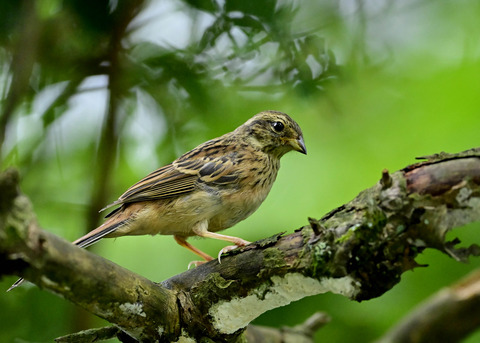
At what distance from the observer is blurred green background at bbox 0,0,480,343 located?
5.53 meters

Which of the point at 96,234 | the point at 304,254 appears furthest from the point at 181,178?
the point at 304,254

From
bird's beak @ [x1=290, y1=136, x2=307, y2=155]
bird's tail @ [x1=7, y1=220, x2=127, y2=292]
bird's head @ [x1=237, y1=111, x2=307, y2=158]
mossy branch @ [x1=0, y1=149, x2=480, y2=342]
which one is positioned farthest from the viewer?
bird's head @ [x1=237, y1=111, x2=307, y2=158]

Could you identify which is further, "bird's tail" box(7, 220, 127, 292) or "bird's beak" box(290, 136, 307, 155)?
"bird's beak" box(290, 136, 307, 155)

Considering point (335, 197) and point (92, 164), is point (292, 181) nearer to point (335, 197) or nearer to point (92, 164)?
point (335, 197)

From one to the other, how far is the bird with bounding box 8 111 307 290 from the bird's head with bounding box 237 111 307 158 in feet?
0.46

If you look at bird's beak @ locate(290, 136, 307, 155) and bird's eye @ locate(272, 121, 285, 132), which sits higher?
bird's eye @ locate(272, 121, 285, 132)

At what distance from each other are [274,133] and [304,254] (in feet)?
8.35

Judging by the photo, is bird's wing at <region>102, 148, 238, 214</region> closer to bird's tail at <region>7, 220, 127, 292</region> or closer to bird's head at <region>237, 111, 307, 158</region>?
bird's tail at <region>7, 220, 127, 292</region>

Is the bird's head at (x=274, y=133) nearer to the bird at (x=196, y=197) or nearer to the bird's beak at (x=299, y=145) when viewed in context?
the bird's beak at (x=299, y=145)

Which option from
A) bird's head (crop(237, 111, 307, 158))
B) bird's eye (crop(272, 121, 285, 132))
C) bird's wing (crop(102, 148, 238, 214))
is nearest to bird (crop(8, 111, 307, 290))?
bird's wing (crop(102, 148, 238, 214))

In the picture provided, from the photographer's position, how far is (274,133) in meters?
5.84

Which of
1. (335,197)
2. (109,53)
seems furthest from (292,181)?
(109,53)

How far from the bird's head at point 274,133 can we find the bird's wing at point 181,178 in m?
0.42

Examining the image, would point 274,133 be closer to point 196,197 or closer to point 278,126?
point 278,126
